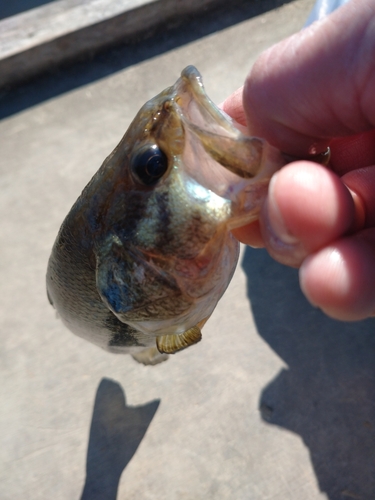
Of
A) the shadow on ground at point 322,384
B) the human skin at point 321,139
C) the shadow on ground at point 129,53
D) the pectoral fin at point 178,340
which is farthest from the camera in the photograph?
the shadow on ground at point 129,53

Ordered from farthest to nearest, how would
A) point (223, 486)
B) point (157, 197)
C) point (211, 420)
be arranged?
Result: 1. point (211, 420)
2. point (223, 486)
3. point (157, 197)

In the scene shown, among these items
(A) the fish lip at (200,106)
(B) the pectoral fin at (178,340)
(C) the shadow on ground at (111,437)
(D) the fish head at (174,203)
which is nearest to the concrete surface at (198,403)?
(C) the shadow on ground at (111,437)

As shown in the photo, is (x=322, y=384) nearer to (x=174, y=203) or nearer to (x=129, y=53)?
(x=174, y=203)

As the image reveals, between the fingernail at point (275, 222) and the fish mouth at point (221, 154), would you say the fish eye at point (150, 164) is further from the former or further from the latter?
the fingernail at point (275, 222)

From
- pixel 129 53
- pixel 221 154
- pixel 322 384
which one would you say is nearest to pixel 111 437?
pixel 322 384

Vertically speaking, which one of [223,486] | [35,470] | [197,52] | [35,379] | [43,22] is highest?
[43,22]

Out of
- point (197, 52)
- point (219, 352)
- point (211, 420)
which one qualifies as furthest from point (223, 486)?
point (197, 52)

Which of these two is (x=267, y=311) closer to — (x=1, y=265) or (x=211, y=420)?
(x=211, y=420)

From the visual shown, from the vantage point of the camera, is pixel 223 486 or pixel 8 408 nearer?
pixel 223 486
